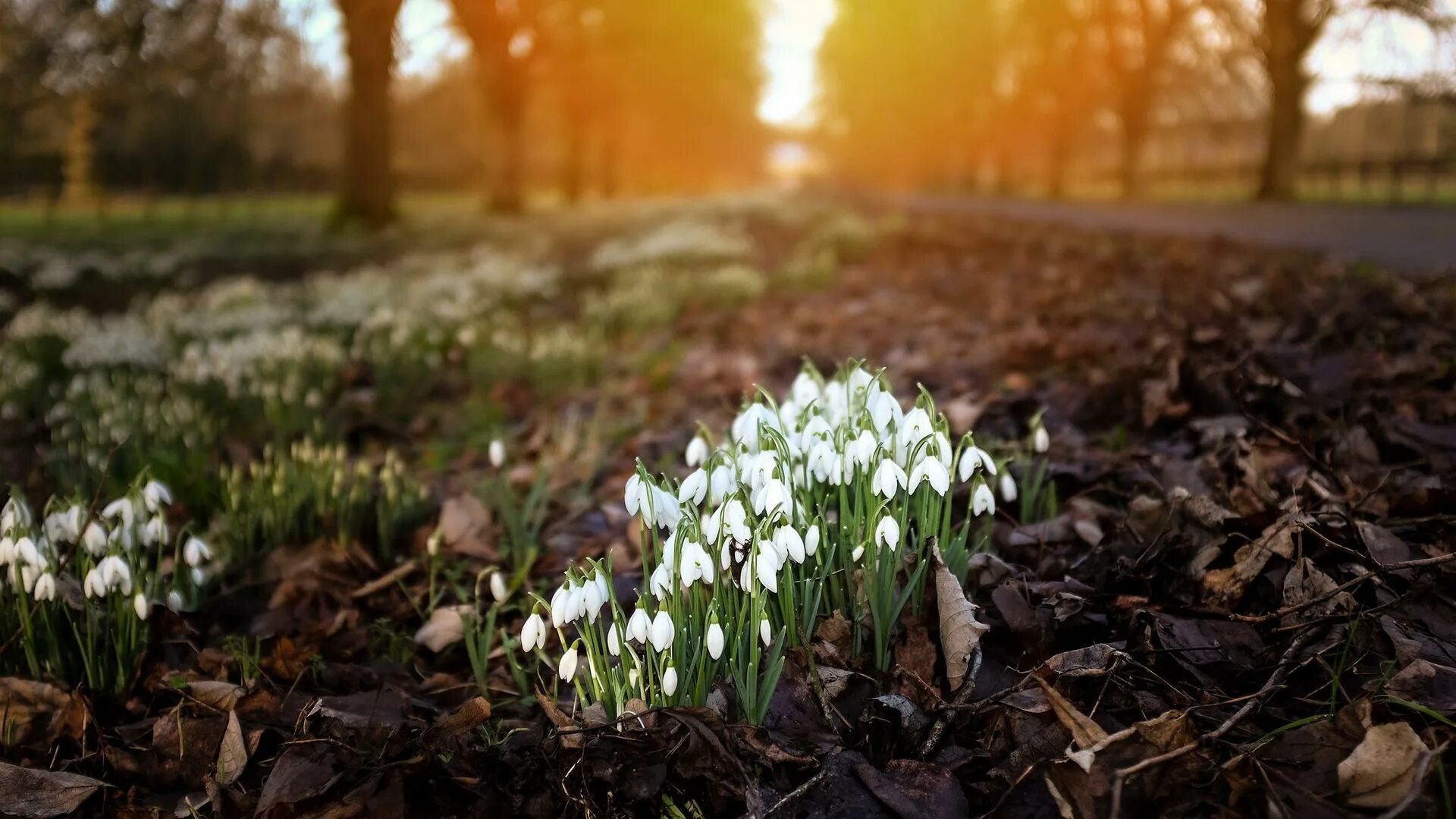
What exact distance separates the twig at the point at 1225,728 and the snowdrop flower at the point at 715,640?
26.7 inches

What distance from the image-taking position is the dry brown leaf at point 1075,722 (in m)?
1.68

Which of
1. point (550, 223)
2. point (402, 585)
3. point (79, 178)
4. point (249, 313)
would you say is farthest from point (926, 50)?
point (402, 585)

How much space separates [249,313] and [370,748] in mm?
5877

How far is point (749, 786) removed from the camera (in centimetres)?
169

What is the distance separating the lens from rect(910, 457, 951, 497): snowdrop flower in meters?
1.89

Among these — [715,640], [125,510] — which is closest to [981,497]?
[715,640]

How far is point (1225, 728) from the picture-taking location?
160cm

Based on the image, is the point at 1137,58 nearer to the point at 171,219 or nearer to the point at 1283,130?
the point at 1283,130

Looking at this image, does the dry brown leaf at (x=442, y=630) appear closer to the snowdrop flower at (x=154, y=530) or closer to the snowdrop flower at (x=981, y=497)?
the snowdrop flower at (x=154, y=530)

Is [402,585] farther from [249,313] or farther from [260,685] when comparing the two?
[249,313]

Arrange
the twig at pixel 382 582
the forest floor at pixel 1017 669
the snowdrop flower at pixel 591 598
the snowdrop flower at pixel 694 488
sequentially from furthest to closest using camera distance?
the twig at pixel 382 582 < the snowdrop flower at pixel 694 488 < the snowdrop flower at pixel 591 598 < the forest floor at pixel 1017 669

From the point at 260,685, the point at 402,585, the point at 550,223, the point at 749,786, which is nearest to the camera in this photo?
the point at 749,786

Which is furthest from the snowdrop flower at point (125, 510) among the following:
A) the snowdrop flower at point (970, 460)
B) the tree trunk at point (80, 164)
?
Answer: the tree trunk at point (80, 164)

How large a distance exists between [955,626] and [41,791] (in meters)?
1.83
